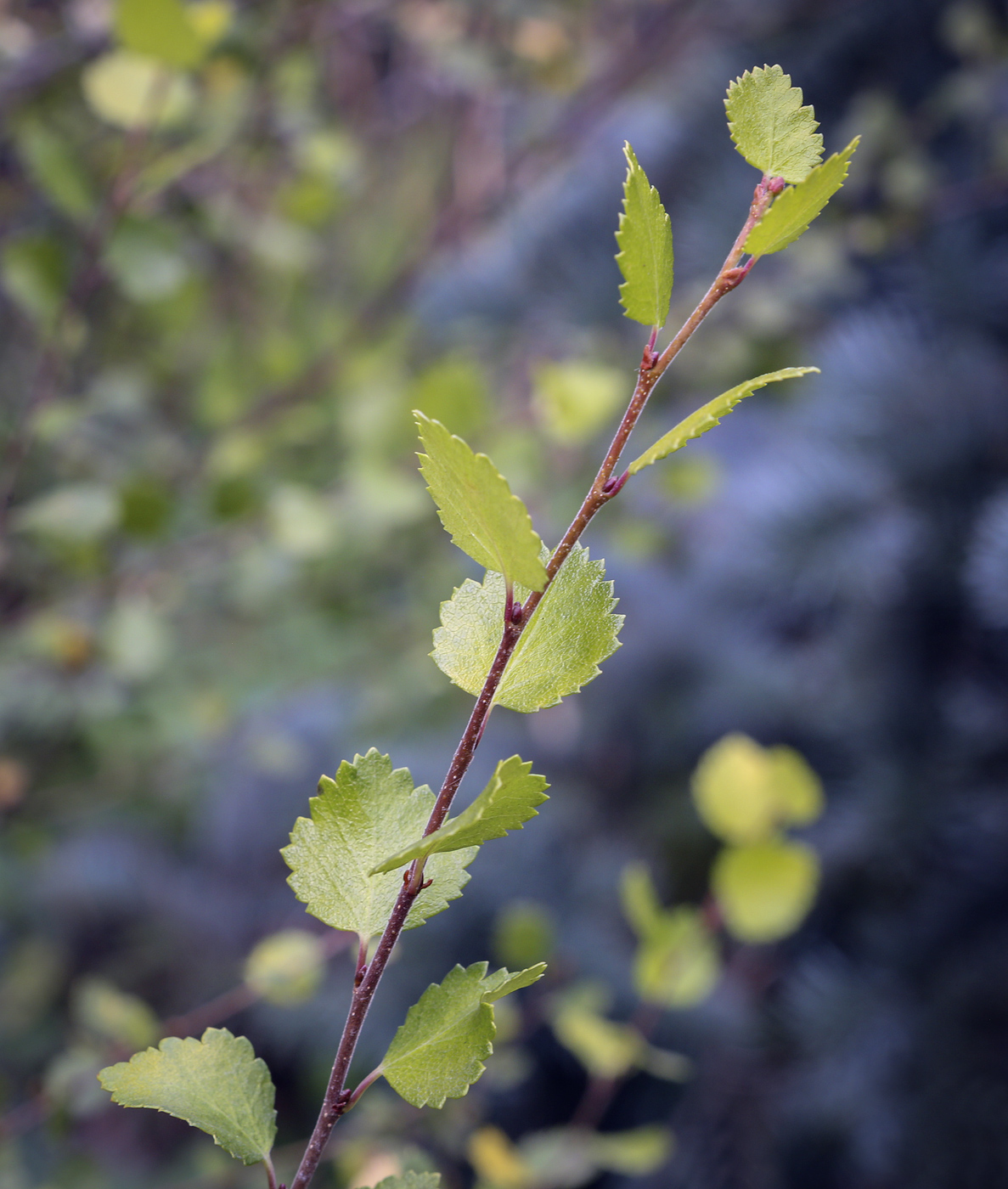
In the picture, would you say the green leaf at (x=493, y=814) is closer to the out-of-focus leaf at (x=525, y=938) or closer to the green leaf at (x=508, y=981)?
the green leaf at (x=508, y=981)

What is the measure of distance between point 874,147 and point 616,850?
639 mm

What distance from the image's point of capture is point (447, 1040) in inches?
6.3

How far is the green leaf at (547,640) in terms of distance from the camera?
0.52 feet

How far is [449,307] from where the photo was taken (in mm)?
907

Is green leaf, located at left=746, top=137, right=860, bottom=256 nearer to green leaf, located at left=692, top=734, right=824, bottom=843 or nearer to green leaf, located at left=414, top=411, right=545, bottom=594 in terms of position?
green leaf, located at left=414, top=411, right=545, bottom=594

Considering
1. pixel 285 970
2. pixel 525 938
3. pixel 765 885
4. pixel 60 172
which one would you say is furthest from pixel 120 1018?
pixel 60 172

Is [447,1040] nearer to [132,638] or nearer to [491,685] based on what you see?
[491,685]

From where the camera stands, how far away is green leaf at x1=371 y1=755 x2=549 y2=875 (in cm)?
13

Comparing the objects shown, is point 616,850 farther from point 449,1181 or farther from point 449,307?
point 449,307

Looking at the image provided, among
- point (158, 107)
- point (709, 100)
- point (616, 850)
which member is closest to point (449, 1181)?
point (616, 850)

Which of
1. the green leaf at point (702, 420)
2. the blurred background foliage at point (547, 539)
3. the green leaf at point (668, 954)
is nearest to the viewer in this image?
the green leaf at point (702, 420)

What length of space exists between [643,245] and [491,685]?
0.08 meters

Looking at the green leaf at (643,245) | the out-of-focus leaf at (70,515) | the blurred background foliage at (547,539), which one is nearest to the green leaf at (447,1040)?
the green leaf at (643,245)

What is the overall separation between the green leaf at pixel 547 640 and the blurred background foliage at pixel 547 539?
240mm
